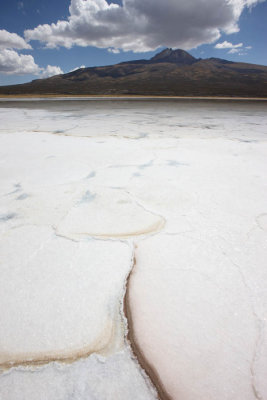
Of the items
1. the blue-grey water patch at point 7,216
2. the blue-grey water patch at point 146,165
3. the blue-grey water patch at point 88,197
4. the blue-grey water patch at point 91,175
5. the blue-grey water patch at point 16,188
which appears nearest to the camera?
the blue-grey water patch at point 7,216

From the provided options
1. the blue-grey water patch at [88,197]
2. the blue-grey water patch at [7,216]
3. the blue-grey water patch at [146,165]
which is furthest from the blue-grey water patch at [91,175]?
the blue-grey water patch at [7,216]

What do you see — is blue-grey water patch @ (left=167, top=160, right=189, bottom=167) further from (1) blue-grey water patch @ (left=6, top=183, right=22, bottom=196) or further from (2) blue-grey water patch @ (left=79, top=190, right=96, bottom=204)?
(1) blue-grey water patch @ (left=6, top=183, right=22, bottom=196)

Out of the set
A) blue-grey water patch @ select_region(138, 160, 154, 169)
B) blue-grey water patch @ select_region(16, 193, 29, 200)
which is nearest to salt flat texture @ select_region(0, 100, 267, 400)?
blue-grey water patch @ select_region(16, 193, 29, 200)

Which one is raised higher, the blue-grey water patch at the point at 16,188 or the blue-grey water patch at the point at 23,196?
the blue-grey water patch at the point at 16,188

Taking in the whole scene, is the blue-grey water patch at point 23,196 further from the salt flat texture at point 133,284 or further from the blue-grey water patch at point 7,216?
the blue-grey water patch at point 7,216

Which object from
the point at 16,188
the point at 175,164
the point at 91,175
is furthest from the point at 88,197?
the point at 175,164

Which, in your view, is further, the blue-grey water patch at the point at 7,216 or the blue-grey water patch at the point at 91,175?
the blue-grey water patch at the point at 91,175

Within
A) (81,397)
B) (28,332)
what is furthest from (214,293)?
(28,332)

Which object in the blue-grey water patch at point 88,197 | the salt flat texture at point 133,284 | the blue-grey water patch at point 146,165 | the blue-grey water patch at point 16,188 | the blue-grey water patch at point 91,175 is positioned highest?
the blue-grey water patch at point 146,165

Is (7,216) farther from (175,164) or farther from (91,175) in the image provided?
(175,164)
